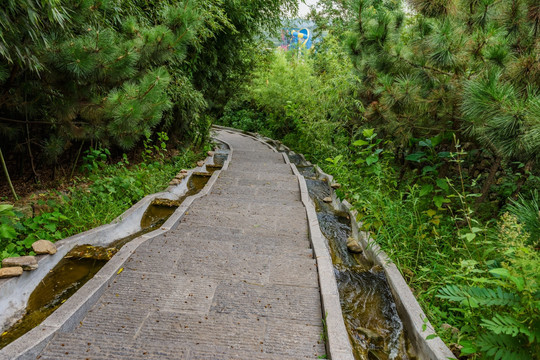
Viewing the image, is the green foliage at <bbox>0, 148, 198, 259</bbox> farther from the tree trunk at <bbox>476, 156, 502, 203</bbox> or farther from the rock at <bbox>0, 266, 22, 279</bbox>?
the tree trunk at <bbox>476, 156, 502, 203</bbox>

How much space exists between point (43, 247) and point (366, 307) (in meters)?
3.10

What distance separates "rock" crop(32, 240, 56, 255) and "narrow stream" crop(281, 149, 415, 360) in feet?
9.25

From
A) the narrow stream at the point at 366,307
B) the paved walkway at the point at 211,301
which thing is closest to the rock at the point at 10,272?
the paved walkway at the point at 211,301

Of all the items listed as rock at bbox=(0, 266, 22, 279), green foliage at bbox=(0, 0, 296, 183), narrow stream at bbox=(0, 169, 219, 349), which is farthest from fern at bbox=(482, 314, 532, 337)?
green foliage at bbox=(0, 0, 296, 183)

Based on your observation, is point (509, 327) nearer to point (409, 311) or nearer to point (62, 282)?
point (409, 311)

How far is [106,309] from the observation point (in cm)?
229

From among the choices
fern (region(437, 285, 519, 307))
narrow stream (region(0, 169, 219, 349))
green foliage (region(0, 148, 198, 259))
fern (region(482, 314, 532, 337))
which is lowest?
narrow stream (region(0, 169, 219, 349))

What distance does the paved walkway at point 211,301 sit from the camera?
194 centimetres

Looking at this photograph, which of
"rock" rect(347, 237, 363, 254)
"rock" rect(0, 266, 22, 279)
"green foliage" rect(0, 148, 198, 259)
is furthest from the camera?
"rock" rect(347, 237, 363, 254)

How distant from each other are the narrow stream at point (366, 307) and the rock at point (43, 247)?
2820 millimetres

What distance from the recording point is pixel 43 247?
2756mm

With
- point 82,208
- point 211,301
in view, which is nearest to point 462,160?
point 211,301

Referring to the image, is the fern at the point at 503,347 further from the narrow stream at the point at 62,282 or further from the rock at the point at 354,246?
the narrow stream at the point at 62,282

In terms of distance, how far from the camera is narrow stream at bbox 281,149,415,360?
2.24 metres
